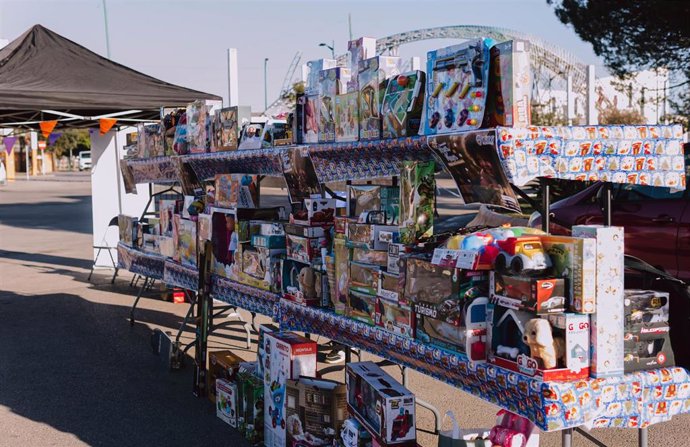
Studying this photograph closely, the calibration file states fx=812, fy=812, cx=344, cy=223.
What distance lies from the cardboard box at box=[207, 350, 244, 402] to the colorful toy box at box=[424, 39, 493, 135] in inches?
104

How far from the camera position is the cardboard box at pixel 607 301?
341cm

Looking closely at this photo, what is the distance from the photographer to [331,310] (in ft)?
16.7

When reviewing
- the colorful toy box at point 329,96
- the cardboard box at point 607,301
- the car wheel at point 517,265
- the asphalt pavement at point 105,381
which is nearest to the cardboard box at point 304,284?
the colorful toy box at point 329,96

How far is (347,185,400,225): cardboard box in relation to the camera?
459 centimetres

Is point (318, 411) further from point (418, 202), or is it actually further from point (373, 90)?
point (373, 90)

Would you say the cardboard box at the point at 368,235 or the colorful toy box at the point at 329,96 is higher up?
the colorful toy box at the point at 329,96

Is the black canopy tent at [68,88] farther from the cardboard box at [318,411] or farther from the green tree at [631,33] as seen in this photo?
the green tree at [631,33]

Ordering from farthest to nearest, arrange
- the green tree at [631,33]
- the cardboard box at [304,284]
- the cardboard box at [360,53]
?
the green tree at [631,33] < the cardboard box at [304,284] < the cardboard box at [360,53]

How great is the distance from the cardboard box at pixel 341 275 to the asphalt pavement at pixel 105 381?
120 cm

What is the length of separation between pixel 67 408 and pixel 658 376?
4459 millimetres

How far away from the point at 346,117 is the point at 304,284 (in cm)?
112

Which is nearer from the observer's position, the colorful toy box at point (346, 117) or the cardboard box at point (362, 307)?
the cardboard box at point (362, 307)

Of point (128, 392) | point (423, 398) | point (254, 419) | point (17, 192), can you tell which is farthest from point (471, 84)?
point (17, 192)

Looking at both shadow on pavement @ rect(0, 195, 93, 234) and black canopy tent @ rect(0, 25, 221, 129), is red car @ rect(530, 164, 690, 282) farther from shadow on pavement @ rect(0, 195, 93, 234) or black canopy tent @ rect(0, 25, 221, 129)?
shadow on pavement @ rect(0, 195, 93, 234)
